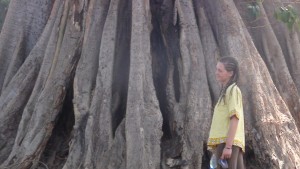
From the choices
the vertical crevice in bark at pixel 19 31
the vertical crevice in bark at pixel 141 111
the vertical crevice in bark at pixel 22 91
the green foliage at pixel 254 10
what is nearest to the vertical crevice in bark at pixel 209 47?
the vertical crevice in bark at pixel 141 111

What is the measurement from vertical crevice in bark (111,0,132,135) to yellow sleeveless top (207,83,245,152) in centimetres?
123

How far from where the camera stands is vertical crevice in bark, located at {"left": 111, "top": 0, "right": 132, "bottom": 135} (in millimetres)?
4629

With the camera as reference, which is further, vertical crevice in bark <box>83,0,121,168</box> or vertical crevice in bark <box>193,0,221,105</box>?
vertical crevice in bark <box>193,0,221,105</box>

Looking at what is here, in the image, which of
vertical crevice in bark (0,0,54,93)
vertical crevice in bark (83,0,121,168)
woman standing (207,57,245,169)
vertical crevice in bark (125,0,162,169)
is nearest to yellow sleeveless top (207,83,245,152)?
woman standing (207,57,245,169)

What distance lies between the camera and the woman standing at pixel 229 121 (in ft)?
11.0

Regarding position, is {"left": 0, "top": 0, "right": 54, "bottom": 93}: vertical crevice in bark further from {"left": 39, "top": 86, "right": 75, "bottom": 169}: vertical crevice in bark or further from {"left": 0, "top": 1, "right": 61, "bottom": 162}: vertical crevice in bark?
{"left": 39, "top": 86, "right": 75, "bottom": 169}: vertical crevice in bark

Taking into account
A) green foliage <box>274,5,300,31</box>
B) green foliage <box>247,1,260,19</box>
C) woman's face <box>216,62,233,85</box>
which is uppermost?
green foliage <box>247,1,260,19</box>

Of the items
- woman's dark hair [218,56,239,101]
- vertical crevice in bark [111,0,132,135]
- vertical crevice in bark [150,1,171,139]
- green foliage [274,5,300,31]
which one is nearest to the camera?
woman's dark hair [218,56,239,101]

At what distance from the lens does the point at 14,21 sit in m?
6.27

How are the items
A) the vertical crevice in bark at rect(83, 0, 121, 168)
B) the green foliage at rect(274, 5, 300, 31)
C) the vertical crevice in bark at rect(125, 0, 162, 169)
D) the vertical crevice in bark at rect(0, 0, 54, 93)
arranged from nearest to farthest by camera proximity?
the vertical crevice in bark at rect(125, 0, 162, 169)
the vertical crevice in bark at rect(83, 0, 121, 168)
the green foliage at rect(274, 5, 300, 31)
the vertical crevice in bark at rect(0, 0, 54, 93)

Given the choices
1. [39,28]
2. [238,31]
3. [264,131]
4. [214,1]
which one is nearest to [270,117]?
[264,131]

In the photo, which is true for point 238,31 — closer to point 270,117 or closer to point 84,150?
point 270,117

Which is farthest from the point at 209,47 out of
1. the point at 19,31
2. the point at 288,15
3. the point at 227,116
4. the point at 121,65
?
the point at 19,31

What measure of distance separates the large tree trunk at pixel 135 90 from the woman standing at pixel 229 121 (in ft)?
2.18
